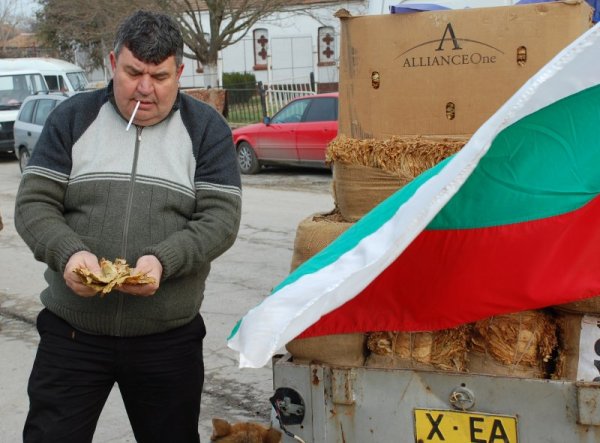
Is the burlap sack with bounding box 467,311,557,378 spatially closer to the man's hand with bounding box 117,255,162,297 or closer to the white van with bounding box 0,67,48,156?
the man's hand with bounding box 117,255,162,297

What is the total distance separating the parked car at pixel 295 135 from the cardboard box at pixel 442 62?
1133 cm

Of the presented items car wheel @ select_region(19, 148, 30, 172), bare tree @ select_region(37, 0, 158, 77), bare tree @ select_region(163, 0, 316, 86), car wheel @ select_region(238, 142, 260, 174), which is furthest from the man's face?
bare tree @ select_region(163, 0, 316, 86)

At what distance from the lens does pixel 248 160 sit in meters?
17.6

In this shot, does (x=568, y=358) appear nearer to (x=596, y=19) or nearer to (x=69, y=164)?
(x=69, y=164)

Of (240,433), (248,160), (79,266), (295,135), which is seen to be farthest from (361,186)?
(248,160)

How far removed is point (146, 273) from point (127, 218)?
10.3 inches

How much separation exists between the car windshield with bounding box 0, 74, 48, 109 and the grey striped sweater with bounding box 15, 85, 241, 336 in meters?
22.4

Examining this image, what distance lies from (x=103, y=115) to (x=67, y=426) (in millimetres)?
1042

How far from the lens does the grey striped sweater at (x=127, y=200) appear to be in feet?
9.77

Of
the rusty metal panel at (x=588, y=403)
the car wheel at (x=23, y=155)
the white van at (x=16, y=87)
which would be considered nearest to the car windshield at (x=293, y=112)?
the car wheel at (x=23, y=155)

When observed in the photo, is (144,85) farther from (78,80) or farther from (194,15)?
(194,15)

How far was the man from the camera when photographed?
295 centimetres

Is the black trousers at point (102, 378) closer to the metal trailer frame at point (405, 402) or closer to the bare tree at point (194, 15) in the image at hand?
the metal trailer frame at point (405, 402)

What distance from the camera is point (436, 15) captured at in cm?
384
